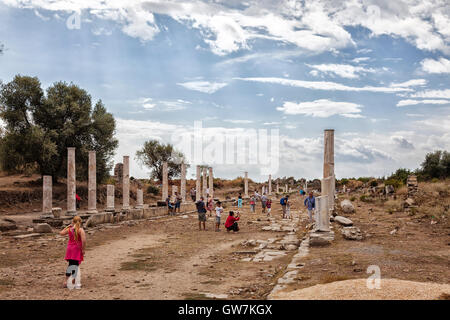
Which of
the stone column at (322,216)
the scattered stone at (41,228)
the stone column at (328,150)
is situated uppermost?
the stone column at (328,150)

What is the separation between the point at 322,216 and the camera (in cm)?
1426

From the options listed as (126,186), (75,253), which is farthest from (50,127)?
(75,253)

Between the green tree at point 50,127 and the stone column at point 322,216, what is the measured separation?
24.9m

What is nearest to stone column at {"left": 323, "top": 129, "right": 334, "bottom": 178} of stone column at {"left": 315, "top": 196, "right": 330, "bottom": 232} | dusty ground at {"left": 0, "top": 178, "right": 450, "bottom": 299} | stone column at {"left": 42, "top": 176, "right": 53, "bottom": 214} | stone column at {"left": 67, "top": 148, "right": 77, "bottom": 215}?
dusty ground at {"left": 0, "top": 178, "right": 450, "bottom": 299}

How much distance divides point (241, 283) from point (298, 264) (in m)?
1.86

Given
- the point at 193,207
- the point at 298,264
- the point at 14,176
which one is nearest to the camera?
the point at 298,264

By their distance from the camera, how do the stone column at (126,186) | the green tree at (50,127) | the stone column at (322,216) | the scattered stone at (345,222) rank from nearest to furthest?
the stone column at (322,216) < the scattered stone at (345,222) < the stone column at (126,186) < the green tree at (50,127)

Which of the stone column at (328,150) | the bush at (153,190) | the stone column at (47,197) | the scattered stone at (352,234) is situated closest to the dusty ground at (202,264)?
the scattered stone at (352,234)

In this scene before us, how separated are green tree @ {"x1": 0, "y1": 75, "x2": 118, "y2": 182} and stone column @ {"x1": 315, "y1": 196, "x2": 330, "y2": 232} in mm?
24903

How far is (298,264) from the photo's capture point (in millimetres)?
10203

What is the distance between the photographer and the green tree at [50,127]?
3256 cm

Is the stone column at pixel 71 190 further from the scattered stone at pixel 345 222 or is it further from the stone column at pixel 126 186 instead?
the scattered stone at pixel 345 222
